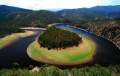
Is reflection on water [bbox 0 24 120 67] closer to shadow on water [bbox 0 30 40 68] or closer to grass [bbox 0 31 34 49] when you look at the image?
shadow on water [bbox 0 30 40 68]

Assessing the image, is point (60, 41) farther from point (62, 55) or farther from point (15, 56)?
point (15, 56)

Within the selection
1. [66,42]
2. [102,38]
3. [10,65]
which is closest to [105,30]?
[102,38]

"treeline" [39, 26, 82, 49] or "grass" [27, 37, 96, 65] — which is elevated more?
"treeline" [39, 26, 82, 49]

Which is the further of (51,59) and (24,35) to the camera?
(24,35)

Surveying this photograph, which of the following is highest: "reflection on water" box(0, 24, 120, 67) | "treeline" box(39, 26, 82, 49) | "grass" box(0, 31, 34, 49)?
"treeline" box(39, 26, 82, 49)

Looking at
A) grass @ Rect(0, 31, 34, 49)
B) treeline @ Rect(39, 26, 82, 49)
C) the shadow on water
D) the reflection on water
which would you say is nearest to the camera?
the shadow on water

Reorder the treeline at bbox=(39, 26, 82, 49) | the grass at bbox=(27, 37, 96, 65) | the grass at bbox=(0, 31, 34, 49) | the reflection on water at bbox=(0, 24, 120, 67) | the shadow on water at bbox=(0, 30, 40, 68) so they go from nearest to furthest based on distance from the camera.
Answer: the shadow on water at bbox=(0, 30, 40, 68) → the reflection on water at bbox=(0, 24, 120, 67) → the grass at bbox=(27, 37, 96, 65) → the treeline at bbox=(39, 26, 82, 49) → the grass at bbox=(0, 31, 34, 49)

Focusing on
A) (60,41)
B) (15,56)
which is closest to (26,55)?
(15,56)

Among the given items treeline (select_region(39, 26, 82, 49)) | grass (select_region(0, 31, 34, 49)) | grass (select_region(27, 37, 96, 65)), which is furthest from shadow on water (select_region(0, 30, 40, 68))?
treeline (select_region(39, 26, 82, 49))

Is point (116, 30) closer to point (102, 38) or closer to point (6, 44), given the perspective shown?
point (102, 38)
